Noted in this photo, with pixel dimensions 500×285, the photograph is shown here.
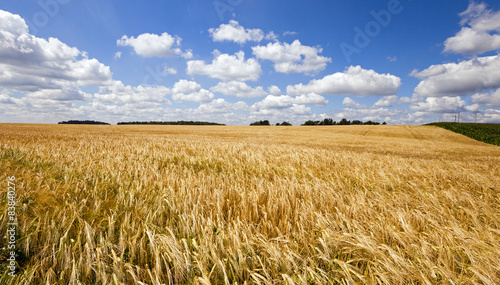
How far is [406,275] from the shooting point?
1257 millimetres

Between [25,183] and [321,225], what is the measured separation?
133 inches

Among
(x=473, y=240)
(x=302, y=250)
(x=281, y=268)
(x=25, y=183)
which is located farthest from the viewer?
(x=25, y=183)

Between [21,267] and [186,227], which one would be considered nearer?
[21,267]

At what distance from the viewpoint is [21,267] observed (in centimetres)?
139

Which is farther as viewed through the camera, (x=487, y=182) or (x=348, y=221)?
(x=487, y=182)

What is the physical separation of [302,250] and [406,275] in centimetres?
60

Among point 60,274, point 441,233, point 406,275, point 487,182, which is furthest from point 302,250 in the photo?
point 487,182

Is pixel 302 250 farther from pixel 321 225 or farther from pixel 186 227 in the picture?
pixel 186 227

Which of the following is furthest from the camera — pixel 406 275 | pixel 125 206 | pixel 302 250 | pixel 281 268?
pixel 125 206

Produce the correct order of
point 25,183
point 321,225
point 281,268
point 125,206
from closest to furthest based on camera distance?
point 281,268, point 321,225, point 125,206, point 25,183

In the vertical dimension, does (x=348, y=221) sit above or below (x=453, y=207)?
above

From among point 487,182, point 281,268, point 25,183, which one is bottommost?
point 487,182

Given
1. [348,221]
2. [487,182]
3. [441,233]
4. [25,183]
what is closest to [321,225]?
[348,221]

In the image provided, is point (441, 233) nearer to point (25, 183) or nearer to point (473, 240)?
point (473, 240)
